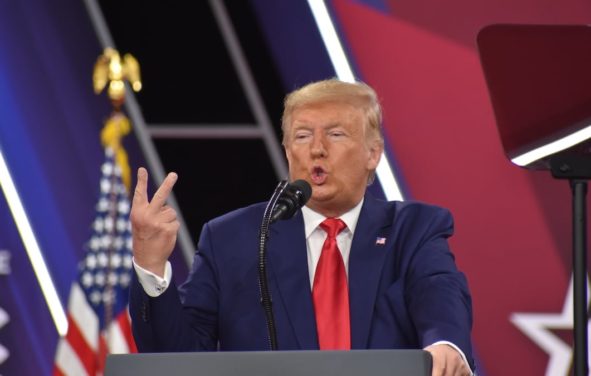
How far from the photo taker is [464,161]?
3863 mm

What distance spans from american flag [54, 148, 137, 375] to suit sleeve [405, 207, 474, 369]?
1824 mm

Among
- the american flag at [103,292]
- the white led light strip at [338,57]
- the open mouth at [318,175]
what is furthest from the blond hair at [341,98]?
the american flag at [103,292]

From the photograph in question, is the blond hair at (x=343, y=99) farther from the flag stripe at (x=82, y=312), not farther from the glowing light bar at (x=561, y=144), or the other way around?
the flag stripe at (x=82, y=312)

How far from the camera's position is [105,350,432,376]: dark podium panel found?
5.23 ft

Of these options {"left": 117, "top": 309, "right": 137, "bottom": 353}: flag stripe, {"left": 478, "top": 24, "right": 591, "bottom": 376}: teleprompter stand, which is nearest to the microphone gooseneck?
Answer: {"left": 478, "top": 24, "right": 591, "bottom": 376}: teleprompter stand

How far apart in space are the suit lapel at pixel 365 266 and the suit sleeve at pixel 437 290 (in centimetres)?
7

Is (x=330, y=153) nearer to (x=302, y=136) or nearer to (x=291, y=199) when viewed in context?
(x=302, y=136)

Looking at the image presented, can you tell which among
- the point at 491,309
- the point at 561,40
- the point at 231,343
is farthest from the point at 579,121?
the point at 491,309

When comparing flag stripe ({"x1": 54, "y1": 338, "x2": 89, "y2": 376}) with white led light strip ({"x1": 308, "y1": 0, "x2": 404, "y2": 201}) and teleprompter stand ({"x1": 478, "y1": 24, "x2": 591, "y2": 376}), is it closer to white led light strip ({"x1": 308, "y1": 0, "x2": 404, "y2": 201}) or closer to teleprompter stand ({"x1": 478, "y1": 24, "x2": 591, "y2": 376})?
white led light strip ({"x1": 308, "y1": 0, "x2": 404, "y2": 201})

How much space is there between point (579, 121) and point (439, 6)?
201 cm

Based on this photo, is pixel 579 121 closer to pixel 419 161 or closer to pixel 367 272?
pixel 367 272

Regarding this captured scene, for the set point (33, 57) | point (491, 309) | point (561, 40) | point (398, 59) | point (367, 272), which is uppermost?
point (33, 57)

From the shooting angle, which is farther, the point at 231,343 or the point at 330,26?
the point at 330,26

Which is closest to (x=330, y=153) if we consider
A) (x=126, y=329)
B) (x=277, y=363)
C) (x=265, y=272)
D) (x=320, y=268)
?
(x=320, y=268)
